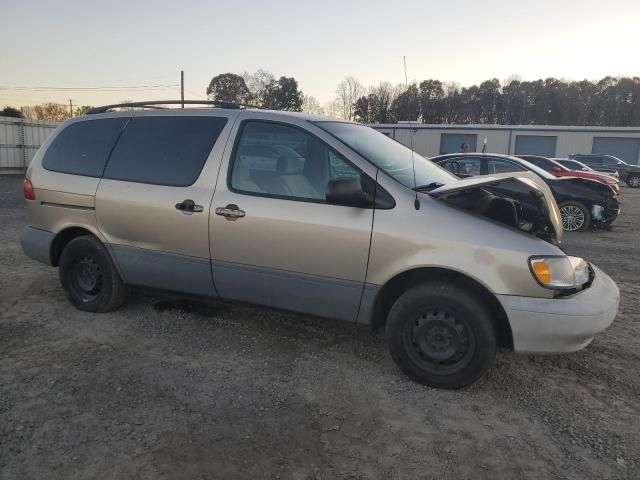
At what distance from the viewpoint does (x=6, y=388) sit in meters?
3.18

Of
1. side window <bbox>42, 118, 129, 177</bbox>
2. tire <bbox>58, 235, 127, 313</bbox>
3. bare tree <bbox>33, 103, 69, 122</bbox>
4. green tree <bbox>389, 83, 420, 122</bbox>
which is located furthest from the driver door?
bare tree <bbox>33, 103, 69, 122</bbox>

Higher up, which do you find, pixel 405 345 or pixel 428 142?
pixel 428 142

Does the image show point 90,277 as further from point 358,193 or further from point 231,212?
point 358,193

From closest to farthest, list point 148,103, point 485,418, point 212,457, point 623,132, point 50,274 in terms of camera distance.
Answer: point 212,457 → point 485,418 → point 148,103 → point 50,274 → point 623,132

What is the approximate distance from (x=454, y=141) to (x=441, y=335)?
133 ft

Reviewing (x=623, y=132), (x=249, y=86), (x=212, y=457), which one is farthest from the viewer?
(x=249, y=86)

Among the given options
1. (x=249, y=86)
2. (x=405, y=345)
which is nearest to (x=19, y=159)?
(x=405, y=345)

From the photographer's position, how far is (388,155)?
3.83 metres

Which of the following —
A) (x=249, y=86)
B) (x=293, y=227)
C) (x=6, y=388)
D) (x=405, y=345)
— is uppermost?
(x=249, y=86)

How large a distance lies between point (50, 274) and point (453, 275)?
491 cm

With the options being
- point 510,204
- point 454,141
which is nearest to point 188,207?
point 510,204

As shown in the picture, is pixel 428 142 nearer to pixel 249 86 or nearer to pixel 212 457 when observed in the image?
pixel 249 86

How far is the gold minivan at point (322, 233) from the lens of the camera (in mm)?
3068

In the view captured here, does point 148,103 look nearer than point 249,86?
Yes
